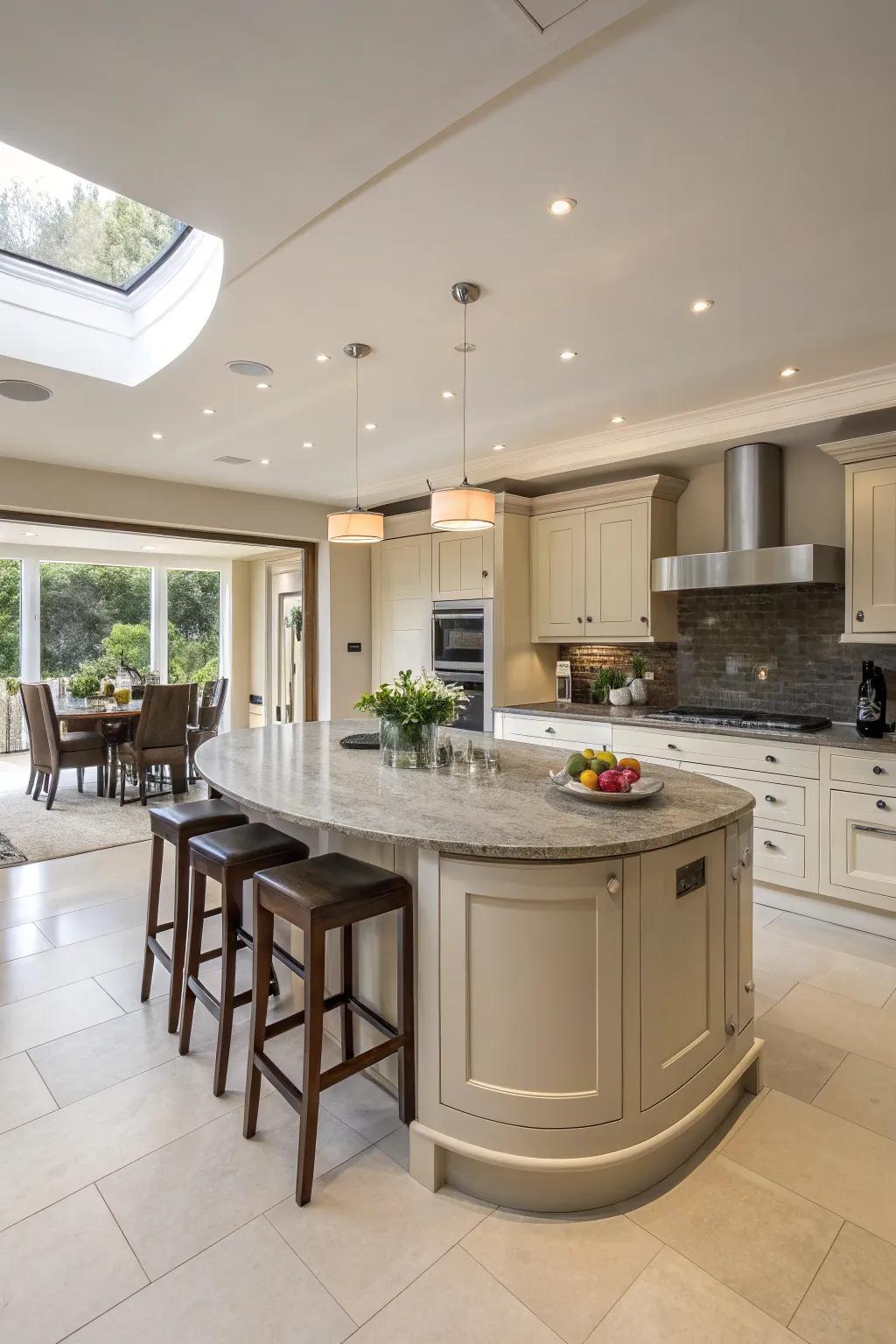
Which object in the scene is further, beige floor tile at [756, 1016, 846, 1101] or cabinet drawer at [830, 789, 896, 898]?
cabinet drawer at [830, 789, 896, 898]

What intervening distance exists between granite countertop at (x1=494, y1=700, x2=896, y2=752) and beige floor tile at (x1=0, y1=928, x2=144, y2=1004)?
2.85 m

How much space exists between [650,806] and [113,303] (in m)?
3.36

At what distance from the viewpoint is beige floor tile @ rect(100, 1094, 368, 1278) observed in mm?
1661

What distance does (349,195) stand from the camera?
1.98 m

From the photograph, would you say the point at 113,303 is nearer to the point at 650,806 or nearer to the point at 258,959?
the point at 258,959

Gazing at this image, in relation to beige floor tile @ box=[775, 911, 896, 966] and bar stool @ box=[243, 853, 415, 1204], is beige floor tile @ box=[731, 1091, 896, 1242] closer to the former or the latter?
bar stool @ box=[243, 853, 415, 1204]

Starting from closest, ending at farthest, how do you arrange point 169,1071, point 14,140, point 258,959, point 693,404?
point 14,140, point 258,959, point 169,1071, point 693,404

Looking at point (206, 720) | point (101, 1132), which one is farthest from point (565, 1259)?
point (206, 720)

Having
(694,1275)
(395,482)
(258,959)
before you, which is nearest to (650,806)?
(694,1275)

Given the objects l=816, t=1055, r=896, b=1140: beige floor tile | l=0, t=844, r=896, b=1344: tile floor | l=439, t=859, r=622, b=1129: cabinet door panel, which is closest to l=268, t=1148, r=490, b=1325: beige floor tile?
l=0, t=844, r=896, b=1344: tile floor

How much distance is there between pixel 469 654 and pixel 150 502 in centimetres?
276

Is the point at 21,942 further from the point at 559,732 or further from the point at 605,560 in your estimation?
the point at 605,560

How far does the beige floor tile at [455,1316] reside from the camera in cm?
142

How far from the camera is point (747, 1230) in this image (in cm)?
170
